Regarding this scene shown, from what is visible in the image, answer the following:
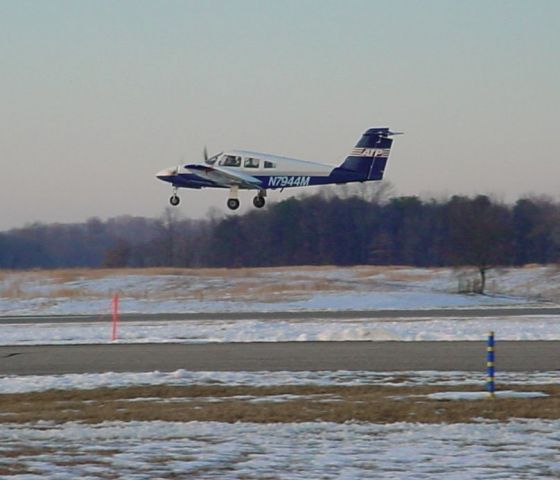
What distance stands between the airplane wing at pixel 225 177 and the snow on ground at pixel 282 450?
29.2 metres

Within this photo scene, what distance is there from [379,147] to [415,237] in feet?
213

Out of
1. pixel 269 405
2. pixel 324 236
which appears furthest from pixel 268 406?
pixel 324 236

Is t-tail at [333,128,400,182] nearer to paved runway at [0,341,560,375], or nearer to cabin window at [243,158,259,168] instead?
cabin window at [243,158,259,168]

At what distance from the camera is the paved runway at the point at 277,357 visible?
80.2 ft

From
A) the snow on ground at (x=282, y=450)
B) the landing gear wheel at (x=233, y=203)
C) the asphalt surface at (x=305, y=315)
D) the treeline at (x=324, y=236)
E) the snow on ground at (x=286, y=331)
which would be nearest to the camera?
the snow on ground at (x=282, y=450)

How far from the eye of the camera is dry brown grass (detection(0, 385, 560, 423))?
17141mm

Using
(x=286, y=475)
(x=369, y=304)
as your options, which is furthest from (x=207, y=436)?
(x=369, y=304)

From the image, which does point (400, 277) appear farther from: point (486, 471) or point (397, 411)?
point (486, 471)

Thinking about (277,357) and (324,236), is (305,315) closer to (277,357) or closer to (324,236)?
(277,357)

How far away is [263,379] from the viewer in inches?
865

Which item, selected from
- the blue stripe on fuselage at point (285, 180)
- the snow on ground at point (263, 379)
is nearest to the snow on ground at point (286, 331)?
the snow on ground at point (263, 379)

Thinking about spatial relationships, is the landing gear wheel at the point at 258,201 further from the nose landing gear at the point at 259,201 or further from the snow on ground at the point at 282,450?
the snow on ground at the point at 282,450

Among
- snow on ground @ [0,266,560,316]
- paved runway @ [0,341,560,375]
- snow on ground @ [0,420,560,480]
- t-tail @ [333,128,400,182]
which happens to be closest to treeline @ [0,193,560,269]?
snow on ground @ [0,266,560,316]

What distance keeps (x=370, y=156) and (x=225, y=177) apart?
20.0ft
